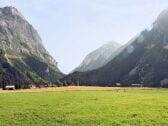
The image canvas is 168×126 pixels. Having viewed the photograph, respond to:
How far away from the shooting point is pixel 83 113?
54.2 metres

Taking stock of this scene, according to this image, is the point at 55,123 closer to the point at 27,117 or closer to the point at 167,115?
the point at 27,117

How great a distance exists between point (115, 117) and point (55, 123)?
779cm

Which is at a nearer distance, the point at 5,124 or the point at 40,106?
the point at 5,124

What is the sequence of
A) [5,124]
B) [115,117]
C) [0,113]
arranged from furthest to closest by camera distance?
[0,113]
[115,117]
[5,124]

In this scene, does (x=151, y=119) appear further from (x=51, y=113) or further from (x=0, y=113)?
(x=0, y=113)

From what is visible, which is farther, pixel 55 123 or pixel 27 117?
pixel 27 117

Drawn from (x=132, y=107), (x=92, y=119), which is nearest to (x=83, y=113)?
(x=92, y=119)

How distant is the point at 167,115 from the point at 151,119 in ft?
10.8

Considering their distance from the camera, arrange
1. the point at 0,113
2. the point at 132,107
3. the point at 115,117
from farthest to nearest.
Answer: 1. the point at 132,107
2. the point at 0,113
3. the point at 115,117

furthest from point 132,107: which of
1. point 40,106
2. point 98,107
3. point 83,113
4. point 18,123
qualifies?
point 18,123

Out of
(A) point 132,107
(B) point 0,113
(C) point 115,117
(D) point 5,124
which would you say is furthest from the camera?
(A) point 132,107

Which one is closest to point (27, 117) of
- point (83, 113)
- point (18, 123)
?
point (18, 123)

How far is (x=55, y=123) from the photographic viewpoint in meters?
48.5

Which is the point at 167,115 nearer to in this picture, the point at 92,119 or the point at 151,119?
the point at 151,119
